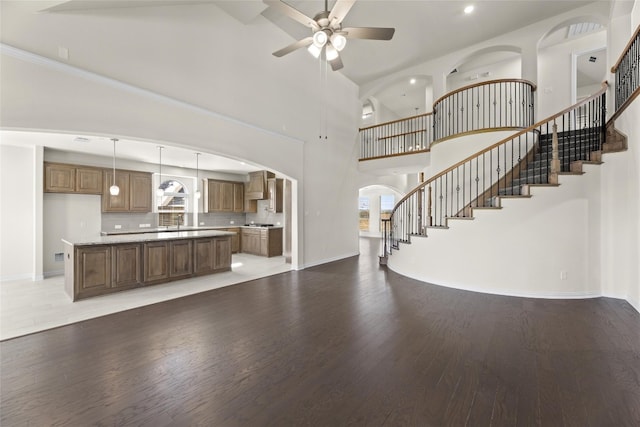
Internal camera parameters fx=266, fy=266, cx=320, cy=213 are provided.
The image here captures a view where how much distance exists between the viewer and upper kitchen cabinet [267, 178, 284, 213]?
8.52 metres

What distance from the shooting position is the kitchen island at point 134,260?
414cm

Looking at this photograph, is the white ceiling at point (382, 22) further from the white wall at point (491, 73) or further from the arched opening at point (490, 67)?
the white wall at point (491, 73)

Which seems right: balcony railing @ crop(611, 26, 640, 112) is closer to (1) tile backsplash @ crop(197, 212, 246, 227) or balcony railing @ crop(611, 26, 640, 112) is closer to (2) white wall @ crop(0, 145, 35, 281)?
(1) tile backsplash @ crop(197, 212, 246, 227)

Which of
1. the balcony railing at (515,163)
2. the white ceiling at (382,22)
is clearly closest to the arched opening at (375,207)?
the white ceiling at (382,22)

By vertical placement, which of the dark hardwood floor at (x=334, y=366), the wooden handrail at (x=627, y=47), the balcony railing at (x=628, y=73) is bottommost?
the dark hardwood floor at (x=334, y=366)

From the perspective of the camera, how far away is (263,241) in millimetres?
8234

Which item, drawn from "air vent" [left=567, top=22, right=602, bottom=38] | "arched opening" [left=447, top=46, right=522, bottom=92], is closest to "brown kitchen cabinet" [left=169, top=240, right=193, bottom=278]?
"arched opening" [left=447, top=46, right=522, bottom=92]

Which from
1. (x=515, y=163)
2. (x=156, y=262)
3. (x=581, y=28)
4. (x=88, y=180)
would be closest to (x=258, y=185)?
(x=88, y=180)

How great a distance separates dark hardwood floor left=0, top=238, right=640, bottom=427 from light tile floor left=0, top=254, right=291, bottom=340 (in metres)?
0.34

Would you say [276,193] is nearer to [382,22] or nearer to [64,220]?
[64,220]

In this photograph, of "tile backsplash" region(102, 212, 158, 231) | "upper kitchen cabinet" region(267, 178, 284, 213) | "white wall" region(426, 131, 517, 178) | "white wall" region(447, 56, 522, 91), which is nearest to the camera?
"white wall" region(426, 131, 517, 178)

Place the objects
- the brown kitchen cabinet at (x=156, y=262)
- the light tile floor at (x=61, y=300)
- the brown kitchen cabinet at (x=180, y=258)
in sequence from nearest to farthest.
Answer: the light tile floor at (x=61, y=300), the brown kitchen cabinet at (x=156, y=262), the brown kitchen cabinet at (x=180, y=258)

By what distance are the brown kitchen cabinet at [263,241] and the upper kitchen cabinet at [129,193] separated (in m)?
2.89

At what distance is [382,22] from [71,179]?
25.4ft
